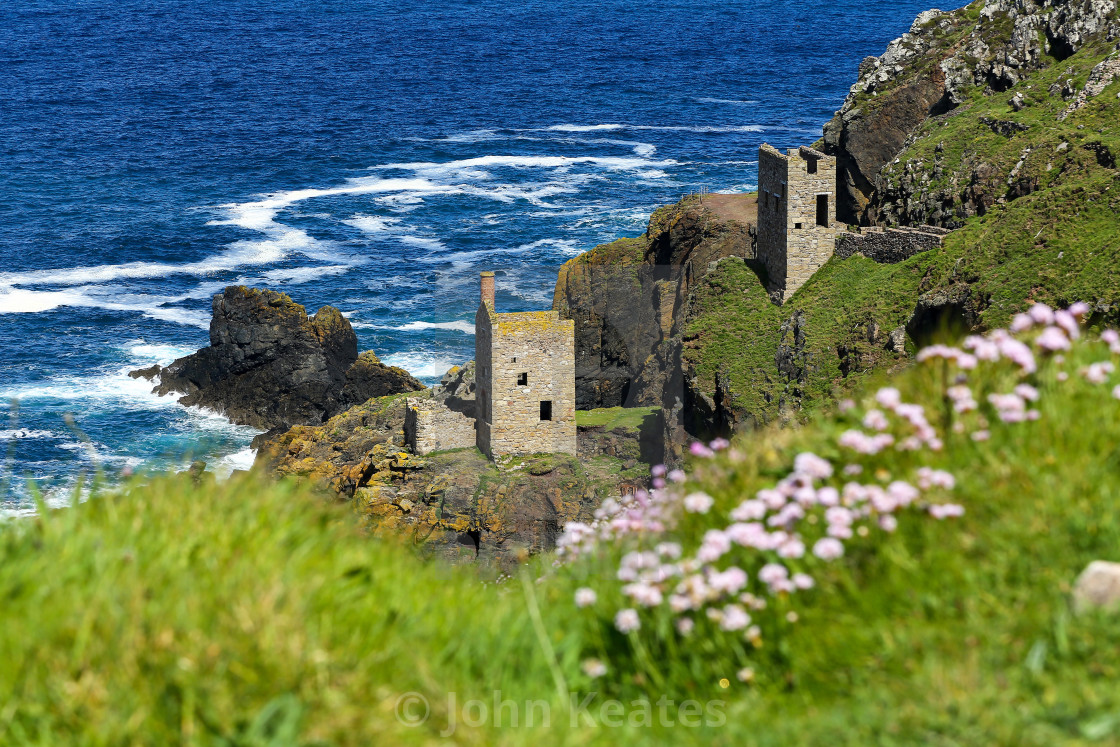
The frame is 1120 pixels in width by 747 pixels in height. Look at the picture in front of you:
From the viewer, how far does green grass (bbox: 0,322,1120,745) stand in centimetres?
646

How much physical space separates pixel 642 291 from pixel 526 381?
48.5 ft

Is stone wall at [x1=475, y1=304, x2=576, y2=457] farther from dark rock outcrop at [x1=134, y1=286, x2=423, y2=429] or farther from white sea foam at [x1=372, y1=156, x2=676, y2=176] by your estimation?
white sea foam at [x1=372, y1=156, x2=676, y2=176]

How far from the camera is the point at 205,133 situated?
136000mm

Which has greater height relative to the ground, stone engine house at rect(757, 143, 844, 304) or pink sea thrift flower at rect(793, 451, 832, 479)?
stone engine house at rect(757, 143, 844, 304)

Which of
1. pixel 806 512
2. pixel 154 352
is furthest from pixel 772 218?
pixel 154 352

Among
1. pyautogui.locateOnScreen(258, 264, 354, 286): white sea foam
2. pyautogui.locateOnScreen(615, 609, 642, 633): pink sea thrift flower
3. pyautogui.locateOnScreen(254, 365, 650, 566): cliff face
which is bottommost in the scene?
pyautogui.locateOnScreen(254, 365, 650, 566): cliff face

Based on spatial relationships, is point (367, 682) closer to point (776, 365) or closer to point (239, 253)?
point (776, 365)

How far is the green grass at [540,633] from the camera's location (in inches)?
254

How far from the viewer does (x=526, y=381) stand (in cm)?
4672

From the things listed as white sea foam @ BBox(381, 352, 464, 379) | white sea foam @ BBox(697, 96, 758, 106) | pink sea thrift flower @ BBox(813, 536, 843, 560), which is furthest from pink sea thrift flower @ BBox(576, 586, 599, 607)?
white sea foam @ BBox(697, 96, 758, 106)

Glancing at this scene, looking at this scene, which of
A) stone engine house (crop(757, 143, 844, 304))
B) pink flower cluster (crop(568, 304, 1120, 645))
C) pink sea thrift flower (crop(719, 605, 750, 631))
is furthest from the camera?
stone engine house (crop(757, 143, 844, 304))

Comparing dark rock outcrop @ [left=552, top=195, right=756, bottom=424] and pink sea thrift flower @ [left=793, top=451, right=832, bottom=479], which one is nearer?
pink sea thrift flower @ [left=793, top=451, right=832, bottom=479]

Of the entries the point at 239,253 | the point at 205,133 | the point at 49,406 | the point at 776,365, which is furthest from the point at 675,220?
the point at 205,133

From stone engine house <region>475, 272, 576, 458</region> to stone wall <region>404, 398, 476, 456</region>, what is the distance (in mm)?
1309
